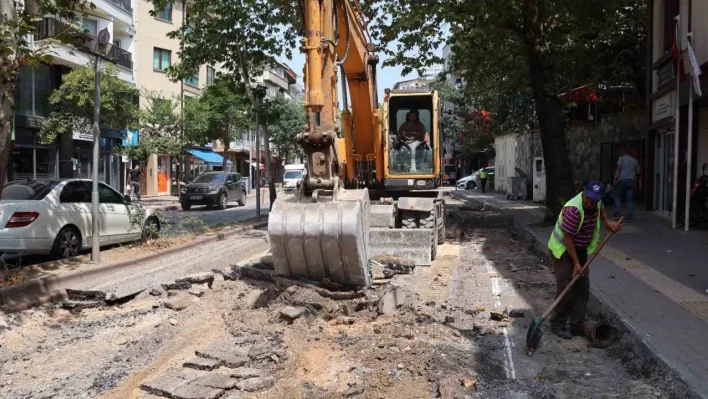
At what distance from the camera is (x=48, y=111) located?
2484 centimetres

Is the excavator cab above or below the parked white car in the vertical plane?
above

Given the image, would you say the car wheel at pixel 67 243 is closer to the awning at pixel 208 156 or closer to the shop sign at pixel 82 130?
the shop sign at pixel 82 130

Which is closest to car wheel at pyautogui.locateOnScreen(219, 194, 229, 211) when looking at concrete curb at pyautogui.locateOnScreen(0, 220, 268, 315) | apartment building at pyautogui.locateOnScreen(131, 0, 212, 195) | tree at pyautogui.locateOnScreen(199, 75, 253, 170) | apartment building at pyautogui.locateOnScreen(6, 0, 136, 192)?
apartment building at pyautogui.locateOnScreen(6, 0, 136, 192)

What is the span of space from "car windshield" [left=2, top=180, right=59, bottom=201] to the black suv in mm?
15454

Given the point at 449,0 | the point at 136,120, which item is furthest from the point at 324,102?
the point at 136,120

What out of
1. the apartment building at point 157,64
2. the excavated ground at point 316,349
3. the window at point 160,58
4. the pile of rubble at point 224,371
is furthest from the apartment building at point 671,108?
the window at point 160,58

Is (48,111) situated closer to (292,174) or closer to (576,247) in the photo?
(292,174)

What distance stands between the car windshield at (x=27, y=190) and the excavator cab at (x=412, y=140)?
6040 millimetres

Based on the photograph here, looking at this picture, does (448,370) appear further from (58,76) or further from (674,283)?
(58,76)

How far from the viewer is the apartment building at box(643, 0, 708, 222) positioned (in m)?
12.7

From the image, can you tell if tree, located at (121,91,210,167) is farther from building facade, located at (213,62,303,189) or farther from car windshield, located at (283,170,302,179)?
building facade, located at (213,62,303,189)

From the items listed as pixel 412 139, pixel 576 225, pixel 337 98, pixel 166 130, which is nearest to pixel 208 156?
pixel 166 130

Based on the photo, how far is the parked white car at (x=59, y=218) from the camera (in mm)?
9562

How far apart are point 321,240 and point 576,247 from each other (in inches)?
106
